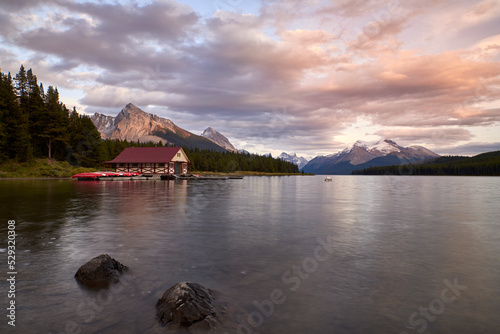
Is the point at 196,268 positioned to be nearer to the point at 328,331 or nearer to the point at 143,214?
the point at 328,331

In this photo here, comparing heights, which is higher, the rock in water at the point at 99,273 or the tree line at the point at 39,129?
the tree line at the point at 39,129

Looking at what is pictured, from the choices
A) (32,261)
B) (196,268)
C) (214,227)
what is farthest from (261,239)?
(32,261)

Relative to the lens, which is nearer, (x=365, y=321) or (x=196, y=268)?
(x=365, y=321)

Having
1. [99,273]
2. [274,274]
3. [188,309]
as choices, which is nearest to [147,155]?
[99,273]

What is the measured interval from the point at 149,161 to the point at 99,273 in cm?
8487

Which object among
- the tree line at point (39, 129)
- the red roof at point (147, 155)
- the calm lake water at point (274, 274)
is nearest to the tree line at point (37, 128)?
the tree line at point (39, 129)

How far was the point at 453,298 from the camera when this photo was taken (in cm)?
774

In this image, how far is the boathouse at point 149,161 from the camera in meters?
90.2

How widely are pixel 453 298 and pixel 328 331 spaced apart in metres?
4.09

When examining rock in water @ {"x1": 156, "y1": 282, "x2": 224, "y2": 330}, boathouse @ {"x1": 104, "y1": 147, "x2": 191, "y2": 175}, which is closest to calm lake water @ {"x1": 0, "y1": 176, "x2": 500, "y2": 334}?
rock in water @ {"x1": 156, "y1": 282, "x2": 224, "y2": 330}

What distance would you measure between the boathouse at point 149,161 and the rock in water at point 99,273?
271 feet

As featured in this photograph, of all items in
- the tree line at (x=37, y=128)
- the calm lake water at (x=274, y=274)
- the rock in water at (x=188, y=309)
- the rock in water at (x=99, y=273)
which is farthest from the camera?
the tree line at (x=37, y=128)

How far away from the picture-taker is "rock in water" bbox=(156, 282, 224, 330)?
613 cm

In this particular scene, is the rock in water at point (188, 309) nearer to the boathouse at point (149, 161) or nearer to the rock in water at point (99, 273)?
the rock in water at point (99, 273)
